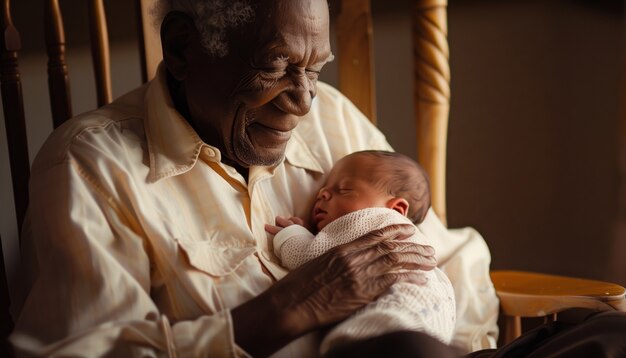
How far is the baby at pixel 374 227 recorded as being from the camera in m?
1.23

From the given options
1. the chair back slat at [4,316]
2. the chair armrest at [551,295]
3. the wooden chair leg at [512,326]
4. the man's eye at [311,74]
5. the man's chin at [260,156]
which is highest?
the man's eye at [311,74]

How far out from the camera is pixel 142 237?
1272 millimetres

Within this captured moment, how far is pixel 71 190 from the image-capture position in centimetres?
122

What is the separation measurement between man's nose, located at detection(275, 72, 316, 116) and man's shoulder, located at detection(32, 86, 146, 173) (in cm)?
28

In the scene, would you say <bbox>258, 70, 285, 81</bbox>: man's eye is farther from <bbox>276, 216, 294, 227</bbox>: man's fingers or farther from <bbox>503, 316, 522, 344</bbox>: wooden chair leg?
<bbox>503, 316, 522, 344</bbox>: wooden chair leg

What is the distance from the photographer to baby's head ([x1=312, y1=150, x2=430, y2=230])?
1428mm

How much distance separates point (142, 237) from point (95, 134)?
0.21 m

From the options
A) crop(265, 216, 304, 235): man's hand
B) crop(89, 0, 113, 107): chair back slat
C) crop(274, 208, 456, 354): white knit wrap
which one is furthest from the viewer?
crop(89, 0, 113, 107): chair back slat

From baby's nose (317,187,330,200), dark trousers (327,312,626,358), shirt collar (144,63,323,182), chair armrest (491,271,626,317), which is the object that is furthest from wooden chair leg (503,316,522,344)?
shirt collar (144,63,323,182)

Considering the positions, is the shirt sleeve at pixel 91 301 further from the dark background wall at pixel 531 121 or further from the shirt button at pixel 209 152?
the dark background wall at pixel 531 121

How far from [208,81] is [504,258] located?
72.8 inches

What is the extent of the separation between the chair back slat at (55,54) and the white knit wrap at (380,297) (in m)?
0.54

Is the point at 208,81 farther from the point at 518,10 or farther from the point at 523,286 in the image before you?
the point at 518,10

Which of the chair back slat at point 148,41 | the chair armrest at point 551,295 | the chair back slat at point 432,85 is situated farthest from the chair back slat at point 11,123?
the chair armrest at point 551,295
